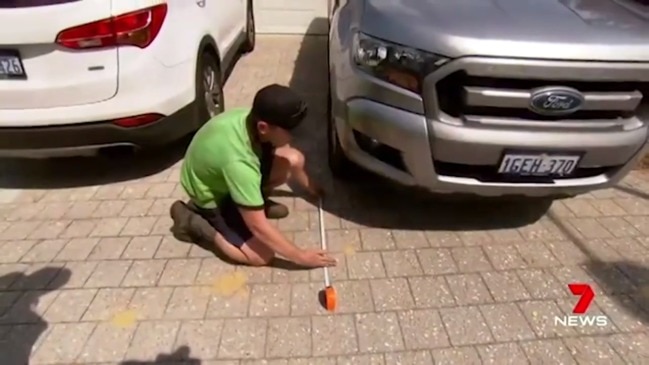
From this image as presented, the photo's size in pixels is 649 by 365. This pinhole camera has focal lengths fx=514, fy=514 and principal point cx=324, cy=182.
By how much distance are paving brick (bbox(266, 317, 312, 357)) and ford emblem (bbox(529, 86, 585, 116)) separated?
1.51 metres

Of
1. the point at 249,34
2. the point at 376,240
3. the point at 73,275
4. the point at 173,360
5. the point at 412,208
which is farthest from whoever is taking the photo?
the point at 249,34

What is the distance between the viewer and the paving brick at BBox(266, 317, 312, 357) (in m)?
2.24

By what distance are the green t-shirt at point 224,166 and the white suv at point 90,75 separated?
26.1 inches

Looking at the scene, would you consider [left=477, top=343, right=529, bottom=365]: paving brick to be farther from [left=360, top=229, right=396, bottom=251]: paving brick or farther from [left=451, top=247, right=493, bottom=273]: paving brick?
[left=360, top=229, right=396, bottom=251]: paving brick

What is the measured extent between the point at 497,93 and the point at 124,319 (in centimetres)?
207

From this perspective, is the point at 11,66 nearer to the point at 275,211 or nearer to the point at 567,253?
the point at 275,211

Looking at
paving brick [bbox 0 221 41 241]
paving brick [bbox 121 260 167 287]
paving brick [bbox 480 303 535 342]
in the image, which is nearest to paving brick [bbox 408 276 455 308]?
paving brick [bbox 480 303 535 342]

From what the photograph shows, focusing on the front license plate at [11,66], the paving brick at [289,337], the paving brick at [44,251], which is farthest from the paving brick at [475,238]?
the front license plate at [11,66]

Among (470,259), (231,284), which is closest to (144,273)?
(231,284)

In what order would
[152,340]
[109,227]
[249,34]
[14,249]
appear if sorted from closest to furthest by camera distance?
[152,340] → [14,249] → [109,227] → [249,34]

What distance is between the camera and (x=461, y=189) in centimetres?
274

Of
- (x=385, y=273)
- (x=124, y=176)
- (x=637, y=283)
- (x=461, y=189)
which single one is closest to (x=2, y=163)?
(x=124, y=176)

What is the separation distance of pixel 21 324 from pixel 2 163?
84.3 inches

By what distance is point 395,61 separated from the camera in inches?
102
